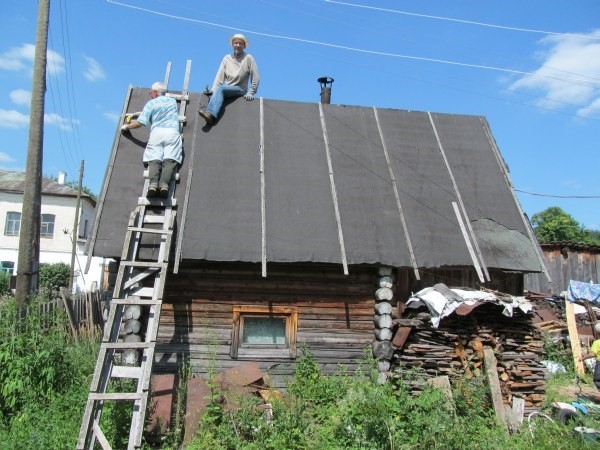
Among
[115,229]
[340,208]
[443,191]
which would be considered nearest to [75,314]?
[115,229]

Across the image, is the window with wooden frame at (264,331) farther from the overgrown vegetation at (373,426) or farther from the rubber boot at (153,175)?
the rubber boot at (153,175)

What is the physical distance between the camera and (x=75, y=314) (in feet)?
36.1

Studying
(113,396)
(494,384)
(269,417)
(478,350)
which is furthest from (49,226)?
(494,384)

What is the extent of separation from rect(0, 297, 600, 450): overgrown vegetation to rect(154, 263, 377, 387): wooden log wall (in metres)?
0.76

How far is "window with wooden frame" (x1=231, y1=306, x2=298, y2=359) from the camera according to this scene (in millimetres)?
7281

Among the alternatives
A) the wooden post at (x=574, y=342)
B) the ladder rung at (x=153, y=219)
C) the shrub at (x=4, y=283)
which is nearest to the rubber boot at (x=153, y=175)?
the ladder rung at (x=153, y=219)

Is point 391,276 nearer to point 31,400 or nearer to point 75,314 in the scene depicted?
point 31,400

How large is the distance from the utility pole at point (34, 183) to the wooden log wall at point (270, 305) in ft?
9.61

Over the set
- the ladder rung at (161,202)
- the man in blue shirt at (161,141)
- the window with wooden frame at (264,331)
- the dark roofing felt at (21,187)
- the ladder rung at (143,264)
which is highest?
the dark roofing felt at (21,187)

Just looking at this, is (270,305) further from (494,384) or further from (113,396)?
(494,384)

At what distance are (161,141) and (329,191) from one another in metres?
2.82

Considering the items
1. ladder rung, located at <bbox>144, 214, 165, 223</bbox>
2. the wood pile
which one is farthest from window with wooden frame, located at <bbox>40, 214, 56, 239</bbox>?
the wood pile

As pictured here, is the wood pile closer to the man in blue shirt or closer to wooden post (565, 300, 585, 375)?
the man in blue shirt

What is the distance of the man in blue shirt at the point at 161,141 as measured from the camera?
7.19m
